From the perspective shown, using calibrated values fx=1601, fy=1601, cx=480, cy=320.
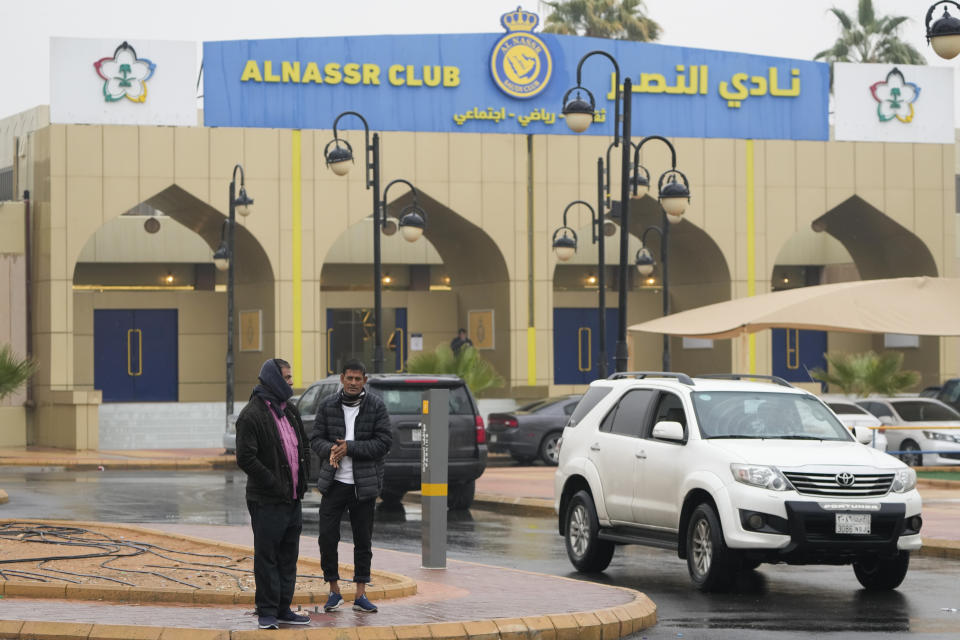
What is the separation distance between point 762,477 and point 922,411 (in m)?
18.7

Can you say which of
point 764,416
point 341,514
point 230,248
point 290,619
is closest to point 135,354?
point 230,248

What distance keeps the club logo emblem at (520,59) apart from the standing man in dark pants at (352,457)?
27987mm

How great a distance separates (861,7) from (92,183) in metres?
37.3

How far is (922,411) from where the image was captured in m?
29.9

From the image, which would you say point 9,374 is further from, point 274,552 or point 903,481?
point 274,552

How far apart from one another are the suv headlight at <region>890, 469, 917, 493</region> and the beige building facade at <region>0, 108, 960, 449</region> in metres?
19.6

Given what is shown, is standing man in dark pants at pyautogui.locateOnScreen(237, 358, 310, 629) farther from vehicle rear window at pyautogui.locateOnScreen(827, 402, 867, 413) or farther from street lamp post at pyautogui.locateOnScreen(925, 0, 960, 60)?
vehicle rear window at pyautogui.locateOnScreen(827, 402, 867, 413)

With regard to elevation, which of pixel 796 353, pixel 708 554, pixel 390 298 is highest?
pixel 390 298

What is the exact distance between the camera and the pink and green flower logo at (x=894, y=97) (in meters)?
40.9

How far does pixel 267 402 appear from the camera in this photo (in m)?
9.39

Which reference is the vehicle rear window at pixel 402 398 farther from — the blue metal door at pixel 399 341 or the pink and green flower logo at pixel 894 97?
the pink and green flower logo at pixel 894 97

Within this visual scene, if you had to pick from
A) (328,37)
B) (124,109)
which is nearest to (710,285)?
(328,37)

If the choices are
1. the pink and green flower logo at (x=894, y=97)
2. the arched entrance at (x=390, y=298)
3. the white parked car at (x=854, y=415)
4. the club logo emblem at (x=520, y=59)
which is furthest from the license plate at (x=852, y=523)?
the pink and green flower logo at (x=894, y=97)

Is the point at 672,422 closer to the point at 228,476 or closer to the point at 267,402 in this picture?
the point at 267,402
